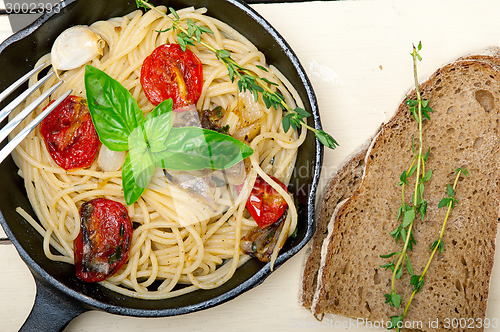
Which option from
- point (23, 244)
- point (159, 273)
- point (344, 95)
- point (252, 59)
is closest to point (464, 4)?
point (344, 95)

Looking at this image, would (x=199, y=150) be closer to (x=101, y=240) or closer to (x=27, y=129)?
(x=101, y=240)

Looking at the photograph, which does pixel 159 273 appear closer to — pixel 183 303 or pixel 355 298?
pixel 183 303

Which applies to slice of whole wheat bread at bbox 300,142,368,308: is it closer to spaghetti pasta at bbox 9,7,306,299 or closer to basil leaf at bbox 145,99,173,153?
spaghetti pasta at bbox 9,7,306,299

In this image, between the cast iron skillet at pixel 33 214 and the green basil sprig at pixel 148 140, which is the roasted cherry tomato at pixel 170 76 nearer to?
the green basil sprig at pixel 148 140

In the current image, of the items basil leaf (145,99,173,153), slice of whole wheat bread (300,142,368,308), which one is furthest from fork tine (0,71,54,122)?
slice of whole wheat bread (300,142,368,308)

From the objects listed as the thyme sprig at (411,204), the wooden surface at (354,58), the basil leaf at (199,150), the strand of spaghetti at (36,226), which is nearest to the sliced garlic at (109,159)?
the basil leaf at (199,150)

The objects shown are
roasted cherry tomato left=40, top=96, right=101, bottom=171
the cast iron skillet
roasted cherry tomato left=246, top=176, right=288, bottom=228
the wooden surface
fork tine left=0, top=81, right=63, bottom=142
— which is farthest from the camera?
the wooden surface

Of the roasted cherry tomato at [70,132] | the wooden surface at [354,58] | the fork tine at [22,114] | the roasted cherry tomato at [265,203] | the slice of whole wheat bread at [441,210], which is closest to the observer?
the fork tine at [22,114]
